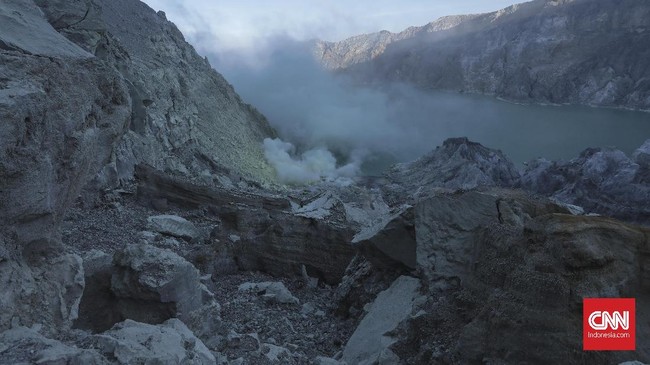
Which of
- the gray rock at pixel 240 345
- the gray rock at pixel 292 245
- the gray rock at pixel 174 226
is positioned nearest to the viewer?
the gray rock at pixel 240 345

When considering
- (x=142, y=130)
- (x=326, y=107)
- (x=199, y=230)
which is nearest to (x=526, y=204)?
(x=199, y=230)

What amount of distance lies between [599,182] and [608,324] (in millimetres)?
19409

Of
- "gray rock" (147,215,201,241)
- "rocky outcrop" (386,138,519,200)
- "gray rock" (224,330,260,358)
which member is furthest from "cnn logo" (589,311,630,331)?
"rocky outcrop" (386,138,519,200)

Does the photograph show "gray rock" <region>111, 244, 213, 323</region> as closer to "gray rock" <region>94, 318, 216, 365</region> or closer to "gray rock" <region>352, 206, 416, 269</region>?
"gray rock" <region>94, 318, 216, 365</region>

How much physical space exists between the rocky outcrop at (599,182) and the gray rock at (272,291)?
1327 centimetres

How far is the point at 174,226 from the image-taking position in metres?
7.87

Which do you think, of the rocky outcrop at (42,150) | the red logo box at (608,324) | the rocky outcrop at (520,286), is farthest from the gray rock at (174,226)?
the red logo box at (608,324)

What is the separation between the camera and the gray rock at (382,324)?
5105 mm

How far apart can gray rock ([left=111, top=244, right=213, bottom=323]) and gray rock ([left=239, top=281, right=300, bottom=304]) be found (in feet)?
6.08

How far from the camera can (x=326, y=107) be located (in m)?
42.3

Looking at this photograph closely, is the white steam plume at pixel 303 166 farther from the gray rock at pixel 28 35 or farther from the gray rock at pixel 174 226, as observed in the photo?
the gray rock at pixel 28 35

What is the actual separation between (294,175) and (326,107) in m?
22.0

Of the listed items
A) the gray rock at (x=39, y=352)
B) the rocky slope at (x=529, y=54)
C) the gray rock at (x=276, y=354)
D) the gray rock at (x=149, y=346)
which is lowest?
the gray rock at (x=39, y=352)

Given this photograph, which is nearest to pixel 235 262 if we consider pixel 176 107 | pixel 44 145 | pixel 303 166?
pixel 44 145
